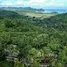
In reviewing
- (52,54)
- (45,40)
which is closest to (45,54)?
(52,54)

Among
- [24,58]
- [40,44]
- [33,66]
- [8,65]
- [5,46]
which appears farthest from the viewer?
[40,44]

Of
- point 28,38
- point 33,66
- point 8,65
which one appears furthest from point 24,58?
point 28,38

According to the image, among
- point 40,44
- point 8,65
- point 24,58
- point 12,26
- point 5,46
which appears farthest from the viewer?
point 12,26

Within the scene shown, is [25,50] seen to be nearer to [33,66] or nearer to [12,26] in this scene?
[33,66]

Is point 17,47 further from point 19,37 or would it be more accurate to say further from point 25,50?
point 19,37

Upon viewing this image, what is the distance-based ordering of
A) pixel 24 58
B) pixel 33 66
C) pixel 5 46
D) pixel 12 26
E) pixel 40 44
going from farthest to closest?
pixel 12 26, pixel 40 44, pixel 5 46, pixel 24 58, pixel 33 66

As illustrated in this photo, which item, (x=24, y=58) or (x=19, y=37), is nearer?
(x=24, y=58)

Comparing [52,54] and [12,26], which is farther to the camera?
[12,26]

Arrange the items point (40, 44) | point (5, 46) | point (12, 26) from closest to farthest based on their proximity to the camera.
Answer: point (5, 46) → point (40, 44) → point (12, 26)
